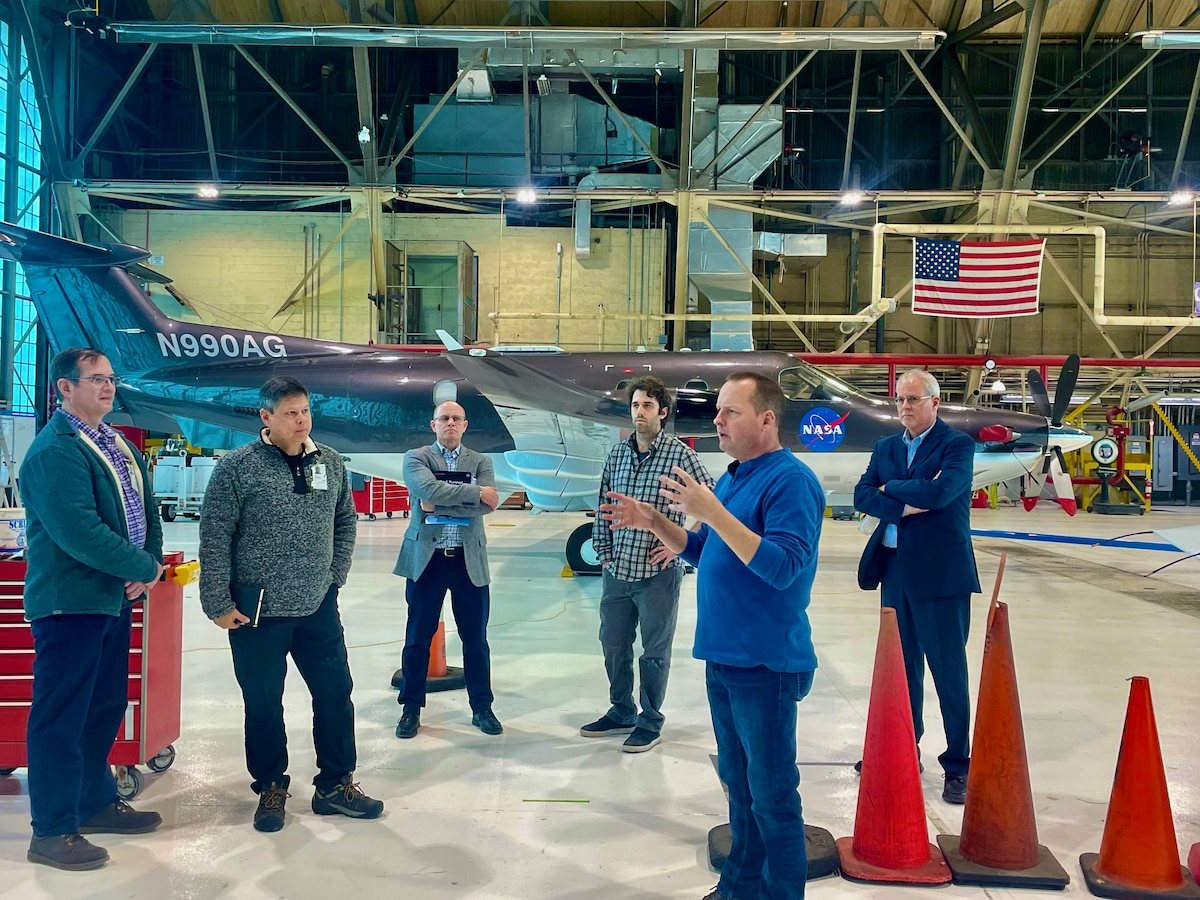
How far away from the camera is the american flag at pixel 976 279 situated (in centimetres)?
1570

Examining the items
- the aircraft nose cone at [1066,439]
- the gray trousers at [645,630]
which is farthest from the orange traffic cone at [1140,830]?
the aircraft nose cone at [1066,439]

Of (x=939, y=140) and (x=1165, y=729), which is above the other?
(x=939, y=140)

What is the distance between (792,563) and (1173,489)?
31005 millimetres

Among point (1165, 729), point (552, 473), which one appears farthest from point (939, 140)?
point (1165, 729)

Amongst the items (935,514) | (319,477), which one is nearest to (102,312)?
(319,477)

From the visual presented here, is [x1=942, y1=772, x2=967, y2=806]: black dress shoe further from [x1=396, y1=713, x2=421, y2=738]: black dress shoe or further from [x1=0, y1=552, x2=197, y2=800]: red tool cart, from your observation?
[x1=0, y1=552, x2=197, y2=800]: red tool cart

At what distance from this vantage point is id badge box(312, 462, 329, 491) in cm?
372

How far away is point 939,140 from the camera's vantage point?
23016 mm

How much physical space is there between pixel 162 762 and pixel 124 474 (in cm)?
166

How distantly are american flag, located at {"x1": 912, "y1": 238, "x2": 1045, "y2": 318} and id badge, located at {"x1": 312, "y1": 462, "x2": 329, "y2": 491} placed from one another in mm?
14159

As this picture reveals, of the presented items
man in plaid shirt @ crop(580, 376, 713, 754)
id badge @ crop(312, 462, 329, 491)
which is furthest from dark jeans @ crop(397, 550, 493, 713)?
id badge @ crop(312, 462, 329, 491)

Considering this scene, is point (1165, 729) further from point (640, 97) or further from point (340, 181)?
point (340, 181)

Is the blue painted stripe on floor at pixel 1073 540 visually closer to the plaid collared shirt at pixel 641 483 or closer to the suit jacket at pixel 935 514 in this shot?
the suit jacket at pixel 935 514

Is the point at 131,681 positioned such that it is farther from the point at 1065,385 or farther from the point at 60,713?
the point at 1065,385
